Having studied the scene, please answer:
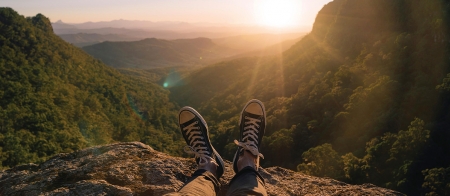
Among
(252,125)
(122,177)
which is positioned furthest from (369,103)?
(122,177)

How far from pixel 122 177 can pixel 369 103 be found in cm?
3403

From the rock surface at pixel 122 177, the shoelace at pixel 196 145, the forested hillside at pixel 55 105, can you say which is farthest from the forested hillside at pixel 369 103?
the shoelace at pixel 196 145

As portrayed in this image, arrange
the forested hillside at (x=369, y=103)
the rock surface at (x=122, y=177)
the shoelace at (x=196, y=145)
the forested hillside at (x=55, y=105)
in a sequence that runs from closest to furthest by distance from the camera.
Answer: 1. the rock surface at (x=122, y=177)
2. the shoelace at (x=196, y=145)
3. the forested hillside at (x=369, y=103)
4. the forested hillside at (x=55, y=105)

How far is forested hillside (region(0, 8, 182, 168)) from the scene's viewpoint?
27711 mm

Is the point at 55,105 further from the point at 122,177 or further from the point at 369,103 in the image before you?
the point at 369,103

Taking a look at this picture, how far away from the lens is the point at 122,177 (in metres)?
3.09

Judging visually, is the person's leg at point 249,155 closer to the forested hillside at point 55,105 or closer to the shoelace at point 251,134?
the shoelace at point 251,134

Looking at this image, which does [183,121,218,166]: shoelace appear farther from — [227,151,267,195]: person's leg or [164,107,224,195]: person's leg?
[227,151,267,195]: person's leg

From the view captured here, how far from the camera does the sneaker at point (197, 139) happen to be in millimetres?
3572

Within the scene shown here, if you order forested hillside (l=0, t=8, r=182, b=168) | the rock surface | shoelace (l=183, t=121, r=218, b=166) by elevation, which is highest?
shoelace (l=183, t=121, r=218, b=166)

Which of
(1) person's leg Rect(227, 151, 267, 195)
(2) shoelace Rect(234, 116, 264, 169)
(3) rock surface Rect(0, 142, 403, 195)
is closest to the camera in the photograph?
(1) person's leg Rect(227, 151, 267, 195)

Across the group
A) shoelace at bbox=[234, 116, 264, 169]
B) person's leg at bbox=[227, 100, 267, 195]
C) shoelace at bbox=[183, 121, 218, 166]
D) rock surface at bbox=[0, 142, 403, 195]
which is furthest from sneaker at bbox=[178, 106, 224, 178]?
shoelace at bbox=[234, 116, 264, 169]

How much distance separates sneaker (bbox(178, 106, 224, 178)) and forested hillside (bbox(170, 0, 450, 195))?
17.0 metres

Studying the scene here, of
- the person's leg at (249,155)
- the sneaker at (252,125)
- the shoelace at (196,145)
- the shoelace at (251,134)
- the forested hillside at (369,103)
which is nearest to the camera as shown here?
the person's leg at (249,155)
